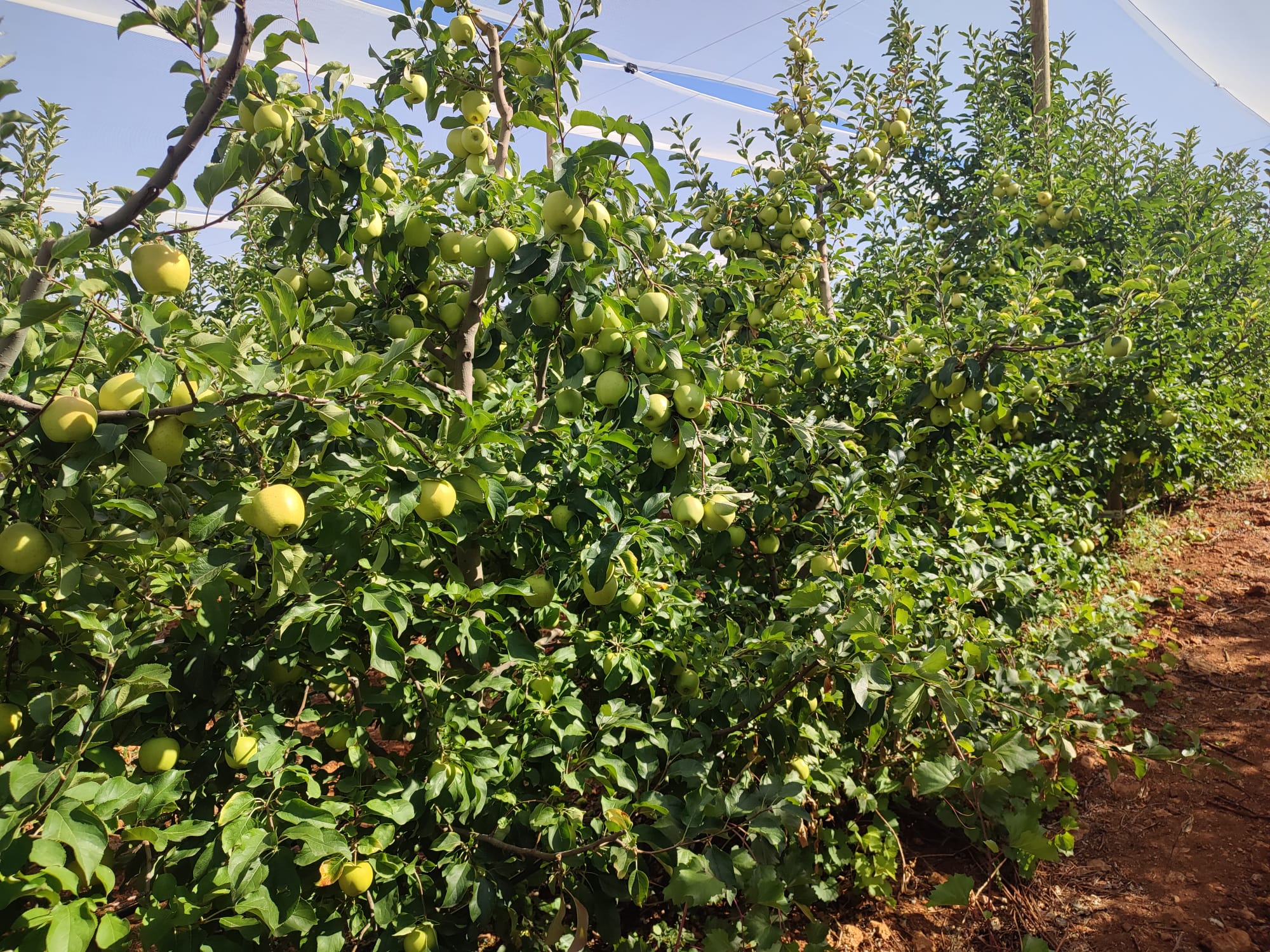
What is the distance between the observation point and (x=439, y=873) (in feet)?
5.76

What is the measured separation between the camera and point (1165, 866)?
2166 millimetres

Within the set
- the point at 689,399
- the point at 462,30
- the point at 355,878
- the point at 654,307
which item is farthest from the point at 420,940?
the point at 462,30

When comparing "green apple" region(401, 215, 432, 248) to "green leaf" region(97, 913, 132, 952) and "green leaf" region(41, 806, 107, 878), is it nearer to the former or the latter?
"green leaf" region(41, 806, 107, 878)

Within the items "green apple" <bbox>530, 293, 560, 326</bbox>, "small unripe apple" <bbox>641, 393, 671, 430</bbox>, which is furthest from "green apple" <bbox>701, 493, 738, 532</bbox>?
"green apple" <bbox>530, 293, 560, 326</bbox>

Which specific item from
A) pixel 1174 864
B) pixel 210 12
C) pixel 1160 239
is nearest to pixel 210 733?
pixel 210 12

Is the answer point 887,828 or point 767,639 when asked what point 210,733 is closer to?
point 767,639

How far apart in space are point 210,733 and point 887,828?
74.0 inches

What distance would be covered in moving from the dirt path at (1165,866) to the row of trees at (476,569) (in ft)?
0.46

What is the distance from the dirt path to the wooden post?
397 cm

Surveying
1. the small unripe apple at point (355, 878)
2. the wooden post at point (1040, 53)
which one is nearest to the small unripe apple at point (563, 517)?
the small unripe apple at point (355, 878)

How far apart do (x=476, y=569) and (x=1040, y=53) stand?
5.83 metres

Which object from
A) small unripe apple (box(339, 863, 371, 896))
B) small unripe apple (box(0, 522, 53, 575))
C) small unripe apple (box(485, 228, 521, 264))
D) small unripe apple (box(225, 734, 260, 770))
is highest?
small unripe apple (box(485, 228, 521, 264))

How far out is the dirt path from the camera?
197 cm

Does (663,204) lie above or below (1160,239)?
below
